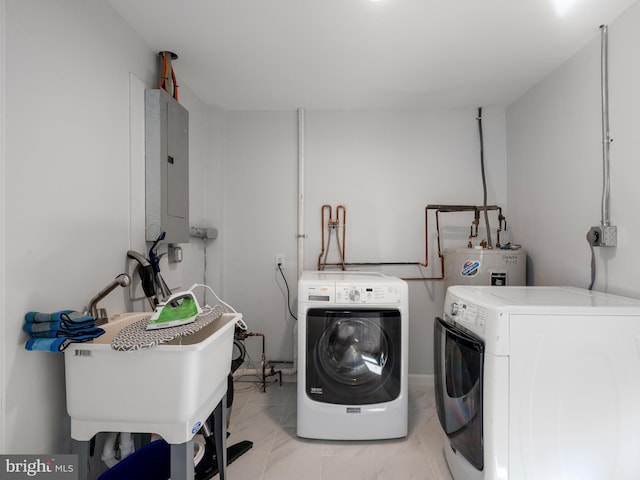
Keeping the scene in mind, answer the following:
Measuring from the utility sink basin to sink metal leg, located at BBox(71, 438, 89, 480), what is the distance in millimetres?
35

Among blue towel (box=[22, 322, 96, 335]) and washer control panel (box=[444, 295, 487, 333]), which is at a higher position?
blue towel (box=[22, 322, 96, 335])

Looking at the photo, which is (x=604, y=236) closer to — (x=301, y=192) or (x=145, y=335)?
(x=301, y=192)

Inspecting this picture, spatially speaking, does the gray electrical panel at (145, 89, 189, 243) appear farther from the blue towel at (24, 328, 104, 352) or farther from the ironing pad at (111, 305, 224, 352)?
the blue towel at (24, 328, 104, 352)

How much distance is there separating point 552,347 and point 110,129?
2.15 m

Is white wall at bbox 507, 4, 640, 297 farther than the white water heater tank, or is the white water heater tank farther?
the white water heater tank

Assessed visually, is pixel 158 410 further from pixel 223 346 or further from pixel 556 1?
pixel 556 1

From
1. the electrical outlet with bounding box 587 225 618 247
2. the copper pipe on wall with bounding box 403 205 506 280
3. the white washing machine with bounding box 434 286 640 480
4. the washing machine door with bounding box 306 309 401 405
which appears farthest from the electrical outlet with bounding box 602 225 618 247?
the washing machine door with bounding box 306 309 401 405

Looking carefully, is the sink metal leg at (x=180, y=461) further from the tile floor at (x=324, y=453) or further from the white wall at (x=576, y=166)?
the white wall at (x=576, y=166)

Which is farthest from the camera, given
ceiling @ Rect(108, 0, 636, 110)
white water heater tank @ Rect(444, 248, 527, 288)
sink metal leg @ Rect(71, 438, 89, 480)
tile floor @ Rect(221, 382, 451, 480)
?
white water heater tank @ Rect(444, 248, 527, 288)

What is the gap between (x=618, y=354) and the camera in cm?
137

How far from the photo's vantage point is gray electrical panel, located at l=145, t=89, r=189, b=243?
6.54 ft

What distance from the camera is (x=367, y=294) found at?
82.9 inches

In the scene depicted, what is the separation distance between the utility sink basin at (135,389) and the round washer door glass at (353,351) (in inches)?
39.5

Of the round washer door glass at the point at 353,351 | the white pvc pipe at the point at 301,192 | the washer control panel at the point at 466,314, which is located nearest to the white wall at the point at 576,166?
the washer control panel at the point at 466,314
